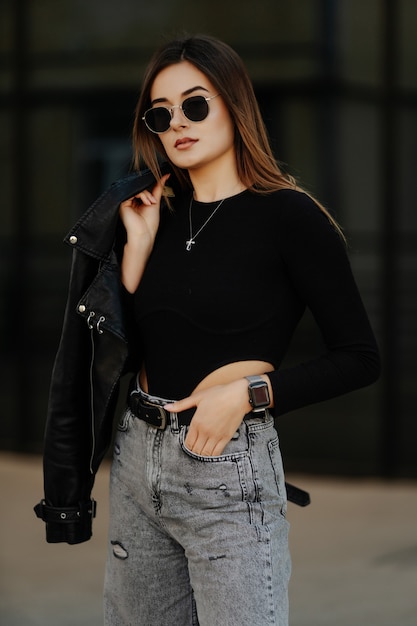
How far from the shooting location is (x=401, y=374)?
608cm

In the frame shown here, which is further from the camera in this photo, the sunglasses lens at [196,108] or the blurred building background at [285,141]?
the blurred building background at [285,141]

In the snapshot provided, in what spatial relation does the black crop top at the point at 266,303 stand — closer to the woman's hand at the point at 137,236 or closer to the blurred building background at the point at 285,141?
the woman's hand at the point at 137,236

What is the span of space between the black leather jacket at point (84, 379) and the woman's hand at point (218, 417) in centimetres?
28

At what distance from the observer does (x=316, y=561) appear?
4.73 meters

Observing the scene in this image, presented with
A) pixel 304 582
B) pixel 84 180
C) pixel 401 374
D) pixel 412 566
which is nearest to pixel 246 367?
pixel 304 582

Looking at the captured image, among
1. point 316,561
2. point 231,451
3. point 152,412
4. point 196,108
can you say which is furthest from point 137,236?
point 316,561

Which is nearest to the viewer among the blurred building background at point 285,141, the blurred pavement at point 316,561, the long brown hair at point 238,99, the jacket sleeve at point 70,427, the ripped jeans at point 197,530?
the ripped jeans at point 197,530

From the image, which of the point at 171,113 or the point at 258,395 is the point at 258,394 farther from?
the point at 171,113

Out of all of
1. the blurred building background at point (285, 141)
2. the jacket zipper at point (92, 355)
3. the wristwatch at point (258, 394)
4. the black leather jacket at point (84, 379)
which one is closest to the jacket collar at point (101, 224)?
the black leather jacket at point (84, 379)

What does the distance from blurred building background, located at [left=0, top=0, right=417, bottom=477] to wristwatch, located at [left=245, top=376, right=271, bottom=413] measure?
13.0 feet

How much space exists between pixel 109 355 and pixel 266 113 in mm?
4007

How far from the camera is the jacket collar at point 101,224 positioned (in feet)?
7.94

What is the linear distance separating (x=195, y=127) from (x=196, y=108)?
4 cm

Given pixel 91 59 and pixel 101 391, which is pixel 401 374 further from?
pixel 101 391
